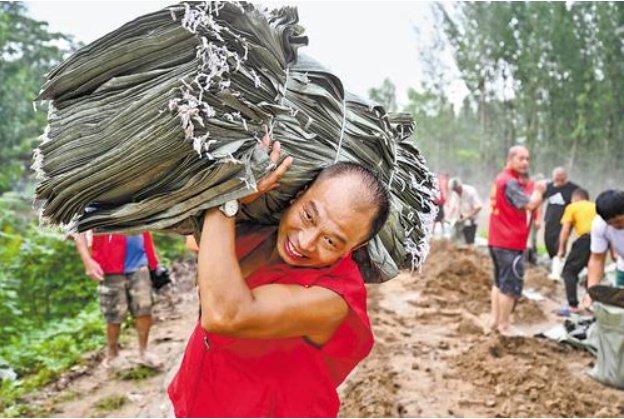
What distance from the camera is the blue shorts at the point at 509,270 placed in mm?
5559

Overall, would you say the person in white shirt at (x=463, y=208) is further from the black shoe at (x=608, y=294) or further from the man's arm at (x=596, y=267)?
the black shoe at (x=608, y=294)

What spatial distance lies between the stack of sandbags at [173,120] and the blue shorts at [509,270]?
179 inches

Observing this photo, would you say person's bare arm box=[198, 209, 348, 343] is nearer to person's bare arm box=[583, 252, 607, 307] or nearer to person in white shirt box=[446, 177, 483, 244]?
person's bare arm box=[583, 252, 607, 307]

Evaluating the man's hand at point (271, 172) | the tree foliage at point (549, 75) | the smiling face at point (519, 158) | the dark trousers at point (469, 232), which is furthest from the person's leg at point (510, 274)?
the tree foliage at point (549, 75)

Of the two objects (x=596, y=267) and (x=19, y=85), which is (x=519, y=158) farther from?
(x=19, y=85)

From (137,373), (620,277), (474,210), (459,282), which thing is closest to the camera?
(137,373)

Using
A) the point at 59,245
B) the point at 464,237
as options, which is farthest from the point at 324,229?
the point at 464,237

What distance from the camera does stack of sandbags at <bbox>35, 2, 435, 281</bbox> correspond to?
1251mm

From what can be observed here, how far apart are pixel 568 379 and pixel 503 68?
58.0 feet

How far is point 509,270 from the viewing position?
559 centimetres

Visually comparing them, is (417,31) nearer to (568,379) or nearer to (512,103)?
(512,103)

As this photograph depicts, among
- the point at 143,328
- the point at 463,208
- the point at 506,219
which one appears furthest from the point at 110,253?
the point at 463,208

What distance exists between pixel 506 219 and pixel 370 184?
4496 mm

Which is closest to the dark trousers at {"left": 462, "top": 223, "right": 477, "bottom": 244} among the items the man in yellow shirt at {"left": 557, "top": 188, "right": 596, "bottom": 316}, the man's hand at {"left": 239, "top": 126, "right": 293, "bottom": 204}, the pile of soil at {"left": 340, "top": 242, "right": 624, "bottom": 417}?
the pile of soil at {"left": 340, "top": 242, "right": 624, "bottom": 417}
